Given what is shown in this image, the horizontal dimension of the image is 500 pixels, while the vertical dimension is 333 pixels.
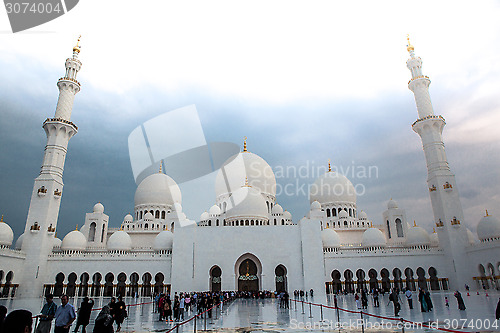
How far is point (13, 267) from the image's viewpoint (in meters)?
24.7

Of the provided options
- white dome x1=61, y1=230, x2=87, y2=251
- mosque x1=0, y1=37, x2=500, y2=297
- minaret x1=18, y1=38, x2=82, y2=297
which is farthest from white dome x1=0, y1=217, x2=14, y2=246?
white dome x1=61, y1=230, x2=87, y2=251

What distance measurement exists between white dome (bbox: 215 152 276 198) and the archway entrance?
877 centimetres

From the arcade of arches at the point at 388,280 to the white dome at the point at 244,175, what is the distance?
11.7 metres

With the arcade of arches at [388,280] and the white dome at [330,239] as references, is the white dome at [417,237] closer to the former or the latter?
the arcade of arches at [388,280]

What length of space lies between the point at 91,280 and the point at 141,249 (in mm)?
5138

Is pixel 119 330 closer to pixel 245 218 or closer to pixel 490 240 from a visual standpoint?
pixel 245 218

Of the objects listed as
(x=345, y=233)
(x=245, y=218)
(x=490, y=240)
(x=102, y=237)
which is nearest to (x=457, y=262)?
(x=490, y=240)

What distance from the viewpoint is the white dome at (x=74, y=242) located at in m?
29.2

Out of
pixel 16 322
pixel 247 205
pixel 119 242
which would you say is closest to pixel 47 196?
pixel 119 242

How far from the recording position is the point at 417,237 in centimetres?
3000

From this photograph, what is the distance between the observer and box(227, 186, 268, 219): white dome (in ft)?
103

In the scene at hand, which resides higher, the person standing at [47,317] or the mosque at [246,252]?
the mosque at [246,252]

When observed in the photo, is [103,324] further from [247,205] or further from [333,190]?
[333,190]

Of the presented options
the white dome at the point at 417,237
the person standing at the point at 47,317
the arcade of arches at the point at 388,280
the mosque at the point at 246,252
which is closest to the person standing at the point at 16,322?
the person standing at the point at 47,317
